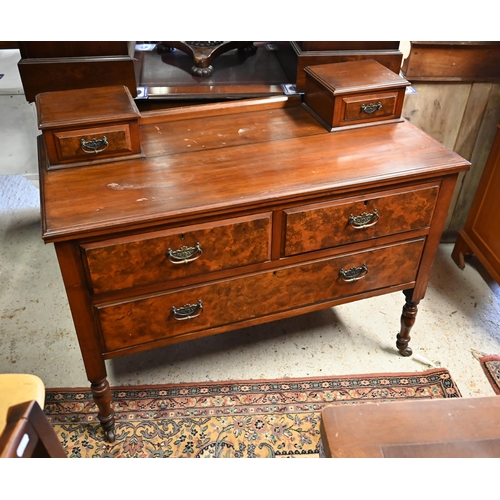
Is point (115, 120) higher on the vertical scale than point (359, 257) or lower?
higher

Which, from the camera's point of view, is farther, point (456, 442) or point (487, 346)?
point (487, 346)

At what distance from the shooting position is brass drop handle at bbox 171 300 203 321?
136 centimetres

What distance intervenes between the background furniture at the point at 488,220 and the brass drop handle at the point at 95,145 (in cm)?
151

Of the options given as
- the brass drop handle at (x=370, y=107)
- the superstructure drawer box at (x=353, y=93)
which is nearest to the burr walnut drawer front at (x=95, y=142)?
the superstructure drawer box at (x=353, y=93)

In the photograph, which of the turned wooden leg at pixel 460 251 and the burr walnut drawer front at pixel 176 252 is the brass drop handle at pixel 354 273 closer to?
the burr walnut drawer front at pixel 176 252

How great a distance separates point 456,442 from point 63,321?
162 cm

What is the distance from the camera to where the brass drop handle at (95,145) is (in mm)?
1308

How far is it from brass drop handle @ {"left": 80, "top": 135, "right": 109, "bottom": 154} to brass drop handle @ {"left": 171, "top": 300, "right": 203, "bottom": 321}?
1.54 feet

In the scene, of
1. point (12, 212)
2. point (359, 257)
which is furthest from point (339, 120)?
point (12, 212)

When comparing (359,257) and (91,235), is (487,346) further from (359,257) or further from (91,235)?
(91,235)

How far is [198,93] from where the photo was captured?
66.1 inches

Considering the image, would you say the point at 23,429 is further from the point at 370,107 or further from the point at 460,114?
the point at 460,114

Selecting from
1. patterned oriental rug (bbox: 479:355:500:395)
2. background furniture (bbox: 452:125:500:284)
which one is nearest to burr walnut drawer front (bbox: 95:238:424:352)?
patterned oriental rug (bbox: 479:355:500:395)

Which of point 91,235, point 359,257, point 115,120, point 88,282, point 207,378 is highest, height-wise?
point 115,120
